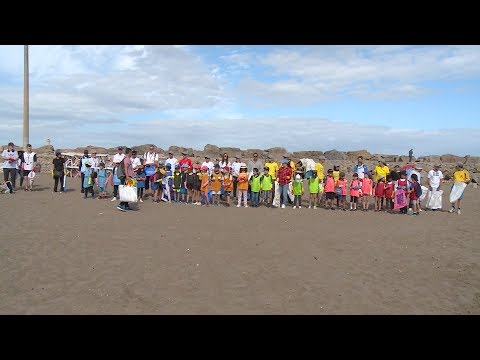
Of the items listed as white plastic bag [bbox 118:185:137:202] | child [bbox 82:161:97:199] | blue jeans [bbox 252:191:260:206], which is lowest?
blue jeans [bbox 252:191:260:206]

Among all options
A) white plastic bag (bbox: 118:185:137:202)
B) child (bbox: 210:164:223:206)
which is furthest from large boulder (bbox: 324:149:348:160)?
white plastic bag (bbox: 118:185:137:202)

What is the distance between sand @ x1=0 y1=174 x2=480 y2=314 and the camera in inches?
196

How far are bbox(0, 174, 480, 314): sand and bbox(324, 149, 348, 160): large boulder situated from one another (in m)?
22.9

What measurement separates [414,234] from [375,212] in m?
3.65

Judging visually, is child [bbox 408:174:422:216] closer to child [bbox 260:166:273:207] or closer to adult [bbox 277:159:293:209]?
adult [bbox 277:159:293:209]

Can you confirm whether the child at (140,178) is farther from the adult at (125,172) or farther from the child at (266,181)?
the child at (266,181)

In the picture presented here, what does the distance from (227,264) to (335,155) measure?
94.7 ft

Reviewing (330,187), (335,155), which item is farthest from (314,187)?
(335,155)

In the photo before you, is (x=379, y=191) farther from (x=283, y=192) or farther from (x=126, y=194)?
(x=126, y=194)

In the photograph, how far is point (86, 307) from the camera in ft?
15.4

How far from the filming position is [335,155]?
33.8m

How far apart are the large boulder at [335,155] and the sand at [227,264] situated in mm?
22919

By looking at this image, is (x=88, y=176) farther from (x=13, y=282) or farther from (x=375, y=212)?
(x=375, y=212)
